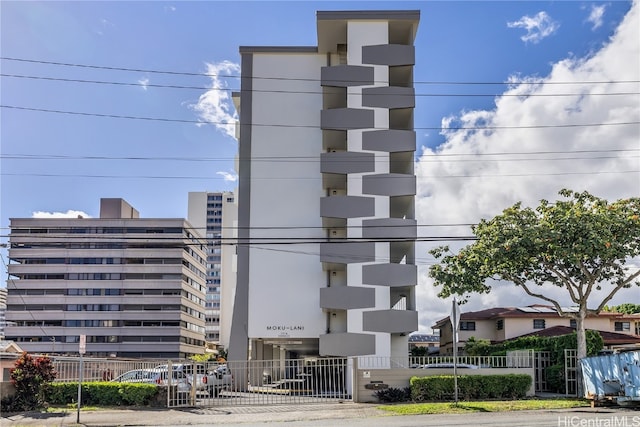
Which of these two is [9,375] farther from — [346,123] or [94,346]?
[94,346]

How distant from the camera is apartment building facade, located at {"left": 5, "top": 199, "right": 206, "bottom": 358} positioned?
9594 centimetres

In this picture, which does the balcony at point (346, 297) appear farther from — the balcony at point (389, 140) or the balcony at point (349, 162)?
the balcony at point (389, 140)

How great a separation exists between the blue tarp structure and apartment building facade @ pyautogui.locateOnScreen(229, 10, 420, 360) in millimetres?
13055

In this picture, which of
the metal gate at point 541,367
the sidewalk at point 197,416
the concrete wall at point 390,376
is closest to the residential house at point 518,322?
the metal gate at point 541,367

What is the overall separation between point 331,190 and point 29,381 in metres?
21.1

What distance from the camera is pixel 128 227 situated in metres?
97.9

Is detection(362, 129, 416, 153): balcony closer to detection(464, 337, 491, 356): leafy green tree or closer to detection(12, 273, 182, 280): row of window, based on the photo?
detection(464, 337, 491, 356): leafy green tree

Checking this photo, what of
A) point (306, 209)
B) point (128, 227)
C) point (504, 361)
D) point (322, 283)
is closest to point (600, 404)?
point (504, 361)

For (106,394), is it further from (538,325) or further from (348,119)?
(538,325)

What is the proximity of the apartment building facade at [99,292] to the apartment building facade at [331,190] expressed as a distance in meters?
59.5

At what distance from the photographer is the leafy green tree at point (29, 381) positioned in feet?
70.6

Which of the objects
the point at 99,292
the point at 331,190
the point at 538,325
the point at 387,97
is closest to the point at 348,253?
the point at 331,190

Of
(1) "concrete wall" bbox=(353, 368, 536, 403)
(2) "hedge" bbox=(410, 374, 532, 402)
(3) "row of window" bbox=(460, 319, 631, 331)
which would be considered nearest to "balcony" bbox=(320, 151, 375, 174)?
(1) "concrete wall" bbox=(353, 368, 536, 403)

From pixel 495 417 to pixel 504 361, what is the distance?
677 cm
